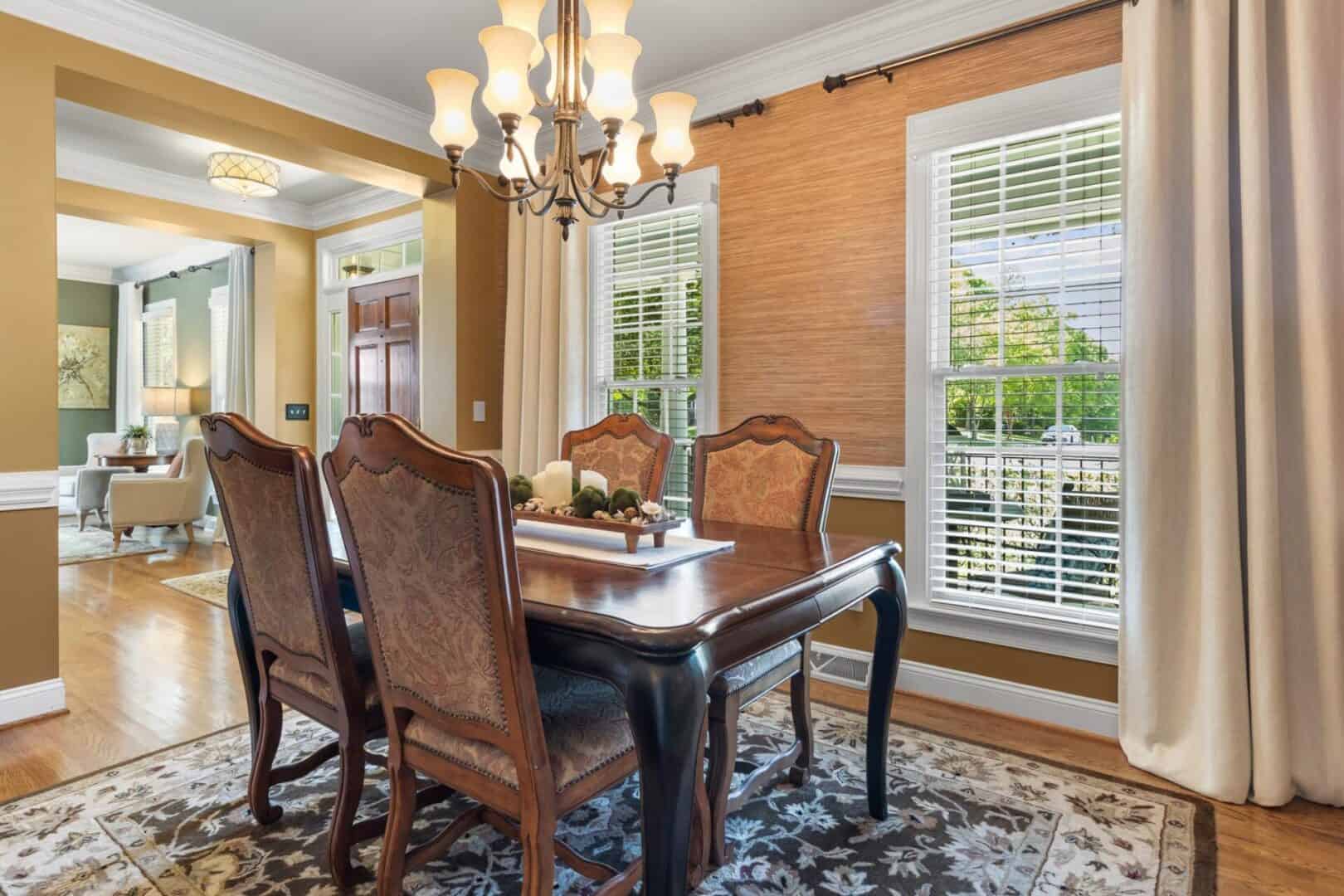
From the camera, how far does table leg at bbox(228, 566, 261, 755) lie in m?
2.03

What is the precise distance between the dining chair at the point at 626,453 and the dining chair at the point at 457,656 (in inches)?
49.5

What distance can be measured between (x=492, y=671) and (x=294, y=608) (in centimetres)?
71

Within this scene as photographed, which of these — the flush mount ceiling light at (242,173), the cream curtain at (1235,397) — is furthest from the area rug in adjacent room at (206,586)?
the cream curtain at (1235,397)

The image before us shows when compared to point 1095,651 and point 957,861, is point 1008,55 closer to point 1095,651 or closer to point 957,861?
point 1095,651

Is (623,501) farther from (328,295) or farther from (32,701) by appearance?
(328,295)

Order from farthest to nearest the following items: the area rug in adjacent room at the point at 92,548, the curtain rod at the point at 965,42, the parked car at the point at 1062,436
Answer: the area rug in adjacent room at the point at 92,548 < the parked car at the point at 1062,436 < the curtain rod at the point at 965,42

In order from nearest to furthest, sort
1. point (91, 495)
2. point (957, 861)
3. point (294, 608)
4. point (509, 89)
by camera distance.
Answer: point (294, 608) → point (957, 861) → point (509, 89) → point (91, 495)

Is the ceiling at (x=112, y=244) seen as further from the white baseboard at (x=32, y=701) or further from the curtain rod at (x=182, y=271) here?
the white baseboard at (x=32, y=701)

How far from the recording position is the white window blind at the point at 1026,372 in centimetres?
259

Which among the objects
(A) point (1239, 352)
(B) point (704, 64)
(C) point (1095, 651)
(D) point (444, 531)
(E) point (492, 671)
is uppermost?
(B) point (704, 64)

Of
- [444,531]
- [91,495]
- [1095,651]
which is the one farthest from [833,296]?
[91,495]

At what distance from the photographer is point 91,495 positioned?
6703 mm

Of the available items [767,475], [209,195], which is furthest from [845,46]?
[209,195]

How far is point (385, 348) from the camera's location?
536 cm
